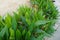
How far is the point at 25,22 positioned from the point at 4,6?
4.33 ft

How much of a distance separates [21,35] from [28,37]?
4.6 inches

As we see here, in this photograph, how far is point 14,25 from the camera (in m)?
2.85

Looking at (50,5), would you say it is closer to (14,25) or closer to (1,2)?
(1,2)

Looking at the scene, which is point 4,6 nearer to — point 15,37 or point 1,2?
point 1,2

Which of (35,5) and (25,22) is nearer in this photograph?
(25,22)

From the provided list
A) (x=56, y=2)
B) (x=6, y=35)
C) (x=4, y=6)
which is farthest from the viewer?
(x=56, y=2)

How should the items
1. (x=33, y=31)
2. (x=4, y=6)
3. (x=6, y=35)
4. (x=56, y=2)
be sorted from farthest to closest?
(x=56, y=2), (x=4, y=6), (x=33, y=31), (x=6, y=35)

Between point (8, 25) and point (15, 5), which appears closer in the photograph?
point (8, 25)

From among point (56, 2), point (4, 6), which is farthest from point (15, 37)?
point (56, 2)

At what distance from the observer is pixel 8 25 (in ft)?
9.34

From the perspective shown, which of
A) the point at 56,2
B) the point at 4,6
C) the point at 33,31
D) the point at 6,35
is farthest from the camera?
the point at 56,2

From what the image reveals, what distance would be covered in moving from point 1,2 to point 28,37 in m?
2.02

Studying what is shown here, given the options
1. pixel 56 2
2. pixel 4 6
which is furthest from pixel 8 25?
pixel 56 2

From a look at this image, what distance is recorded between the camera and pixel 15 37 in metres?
2.76
